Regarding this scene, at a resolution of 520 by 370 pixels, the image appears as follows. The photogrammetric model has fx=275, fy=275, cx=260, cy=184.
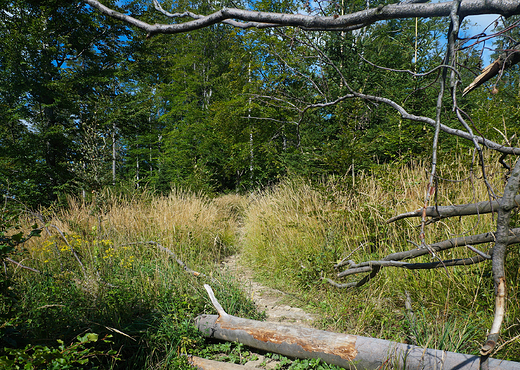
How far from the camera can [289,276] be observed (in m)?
4.23

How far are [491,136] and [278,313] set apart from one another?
5.61 metres

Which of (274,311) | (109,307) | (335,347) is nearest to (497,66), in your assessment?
(335,347)

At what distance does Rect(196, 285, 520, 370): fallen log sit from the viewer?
1.84 metres

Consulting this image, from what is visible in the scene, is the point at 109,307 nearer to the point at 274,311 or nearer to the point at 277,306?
the point at 274,311

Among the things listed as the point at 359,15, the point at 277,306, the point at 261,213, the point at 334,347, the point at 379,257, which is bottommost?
the point at 277,306

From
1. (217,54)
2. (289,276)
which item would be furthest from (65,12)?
(289,276)

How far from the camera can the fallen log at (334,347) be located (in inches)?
72.4

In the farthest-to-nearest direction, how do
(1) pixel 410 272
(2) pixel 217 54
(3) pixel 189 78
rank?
(2) pixel 217 54
(3) pixel 189 78
(1) pixel 410 272

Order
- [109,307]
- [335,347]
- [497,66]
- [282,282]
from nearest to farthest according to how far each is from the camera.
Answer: [497,66], [335,347], [109,307], [282,282]

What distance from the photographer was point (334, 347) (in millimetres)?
2201

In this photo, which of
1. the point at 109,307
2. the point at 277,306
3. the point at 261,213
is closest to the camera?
the point at 109,307

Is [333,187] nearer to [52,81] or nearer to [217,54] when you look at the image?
[52,81]

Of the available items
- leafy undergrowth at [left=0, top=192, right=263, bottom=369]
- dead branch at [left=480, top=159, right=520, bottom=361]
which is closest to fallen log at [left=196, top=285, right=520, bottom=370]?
leafy undergrowth at [left=0, top=192, right=263, bottom=369]

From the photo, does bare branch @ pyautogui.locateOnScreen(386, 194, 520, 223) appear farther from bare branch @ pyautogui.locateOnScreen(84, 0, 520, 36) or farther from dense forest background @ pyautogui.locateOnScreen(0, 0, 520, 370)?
bare branch @ pyautogui.locateOnScreen(84, 0, 520, 36)
